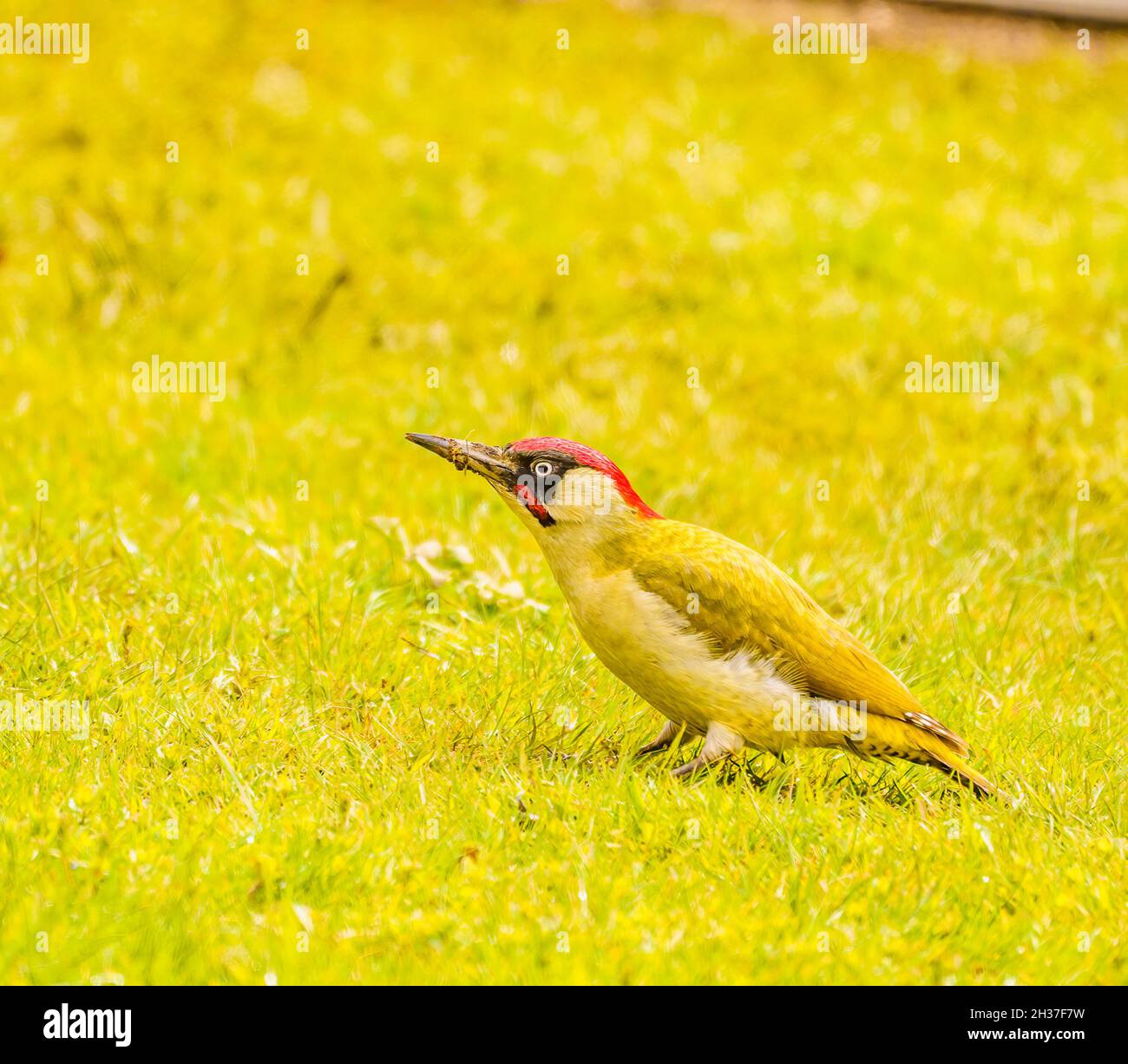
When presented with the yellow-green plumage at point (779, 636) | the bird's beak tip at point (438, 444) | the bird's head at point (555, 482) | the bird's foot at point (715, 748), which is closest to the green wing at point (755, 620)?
the yellow-green plumage at point (779, 636)

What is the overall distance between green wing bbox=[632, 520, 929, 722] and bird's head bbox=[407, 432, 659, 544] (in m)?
0.16

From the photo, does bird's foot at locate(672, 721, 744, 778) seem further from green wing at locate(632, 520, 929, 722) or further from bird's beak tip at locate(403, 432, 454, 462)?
bird's beak tip at locate(403, 432, 454, 462)

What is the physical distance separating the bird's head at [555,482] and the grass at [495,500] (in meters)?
0.84

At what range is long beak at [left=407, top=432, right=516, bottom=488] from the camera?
5637mm

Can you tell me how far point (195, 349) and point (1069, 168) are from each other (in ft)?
23.9

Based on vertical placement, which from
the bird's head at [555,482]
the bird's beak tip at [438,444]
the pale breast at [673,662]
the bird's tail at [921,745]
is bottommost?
the bird's tail at [921,745]

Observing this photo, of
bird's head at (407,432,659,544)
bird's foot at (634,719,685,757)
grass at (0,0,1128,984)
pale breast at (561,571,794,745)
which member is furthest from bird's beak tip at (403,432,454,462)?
bird's foot at (634,719,685,757)

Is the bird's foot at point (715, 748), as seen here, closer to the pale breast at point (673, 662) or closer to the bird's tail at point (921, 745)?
the pale breast at point (673, 662)

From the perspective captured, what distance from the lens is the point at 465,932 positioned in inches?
180

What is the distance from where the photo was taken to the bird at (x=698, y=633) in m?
5.49

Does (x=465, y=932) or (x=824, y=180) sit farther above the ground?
(x=824, y=180)

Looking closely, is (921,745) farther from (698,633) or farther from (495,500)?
(495,500)

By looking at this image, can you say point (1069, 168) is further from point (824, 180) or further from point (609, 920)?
point (609, 920)
